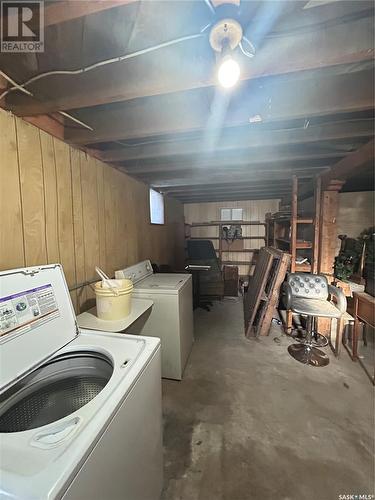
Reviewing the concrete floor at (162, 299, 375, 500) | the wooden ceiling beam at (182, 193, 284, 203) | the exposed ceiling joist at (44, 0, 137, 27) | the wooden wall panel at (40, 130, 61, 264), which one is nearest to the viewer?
the exposed ceiling joist at (44, 0, 137, 27)

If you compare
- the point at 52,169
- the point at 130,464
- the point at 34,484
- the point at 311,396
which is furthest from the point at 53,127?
the point at 311,396

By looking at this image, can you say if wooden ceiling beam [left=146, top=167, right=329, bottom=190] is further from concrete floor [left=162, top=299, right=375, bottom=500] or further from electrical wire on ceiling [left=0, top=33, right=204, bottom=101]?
concrete floor [left=162, top=299, right=375, bottom=500]

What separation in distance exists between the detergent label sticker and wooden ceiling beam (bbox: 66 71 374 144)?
1.24m

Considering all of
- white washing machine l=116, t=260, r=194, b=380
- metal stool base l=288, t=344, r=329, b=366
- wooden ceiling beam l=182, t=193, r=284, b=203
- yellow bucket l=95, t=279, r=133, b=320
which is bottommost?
metal stool base l=288, t=344, r=329, b=366

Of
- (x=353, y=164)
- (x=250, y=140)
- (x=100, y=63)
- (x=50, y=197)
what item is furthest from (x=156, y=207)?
(x=100, y=63)

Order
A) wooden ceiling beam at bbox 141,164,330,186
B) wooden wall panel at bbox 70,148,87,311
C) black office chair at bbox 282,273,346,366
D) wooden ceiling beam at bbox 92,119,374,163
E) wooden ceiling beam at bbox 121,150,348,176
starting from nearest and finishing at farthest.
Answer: wooden ceiling beam at bbox 92,119,374,163 → wooden wall panel at bbox 70,148,87,311 → wooden ceiling beam at bbox 121,150,348,176 → black office chair at bbox 282,273,346,366 → wooden ceiling beam at bbox 141,164,330,186

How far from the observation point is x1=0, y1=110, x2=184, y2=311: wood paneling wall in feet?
4.46

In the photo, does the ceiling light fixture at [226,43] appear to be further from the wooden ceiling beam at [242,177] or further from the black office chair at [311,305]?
the black office chair at [311,305]

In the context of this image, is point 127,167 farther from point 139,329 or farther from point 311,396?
point 311,396

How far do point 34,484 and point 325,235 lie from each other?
3240mm

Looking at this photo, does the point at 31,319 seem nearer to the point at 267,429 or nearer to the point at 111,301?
the point at 111,301

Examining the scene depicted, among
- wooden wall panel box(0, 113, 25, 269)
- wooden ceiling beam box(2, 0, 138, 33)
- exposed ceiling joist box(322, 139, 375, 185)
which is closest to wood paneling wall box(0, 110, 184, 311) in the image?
wooden wall panel box(0, 113, 25, 269)

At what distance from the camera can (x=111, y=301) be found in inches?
63.6

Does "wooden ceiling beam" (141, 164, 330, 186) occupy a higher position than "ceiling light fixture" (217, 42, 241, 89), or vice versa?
"wooden ceiling beam" (141, 164, 330, 186)
